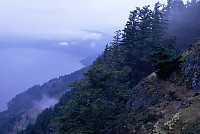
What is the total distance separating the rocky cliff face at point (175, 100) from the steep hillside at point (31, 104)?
91.0 m

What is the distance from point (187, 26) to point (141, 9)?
26.1 m

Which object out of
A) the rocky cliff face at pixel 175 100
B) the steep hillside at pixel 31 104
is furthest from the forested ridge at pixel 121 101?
the steep hillside at pixel 31 104

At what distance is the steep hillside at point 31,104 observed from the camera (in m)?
98.0

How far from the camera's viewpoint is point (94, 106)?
29.0ft

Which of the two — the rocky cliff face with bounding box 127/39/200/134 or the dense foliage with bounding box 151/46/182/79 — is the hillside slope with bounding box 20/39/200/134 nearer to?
the rocky cliff face with bounding box 127/39/200/134

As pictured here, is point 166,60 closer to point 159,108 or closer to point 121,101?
point 159,108

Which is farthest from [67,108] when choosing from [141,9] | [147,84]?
[141,9]

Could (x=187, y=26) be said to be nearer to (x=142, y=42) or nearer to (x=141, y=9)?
(x=141, y=9)

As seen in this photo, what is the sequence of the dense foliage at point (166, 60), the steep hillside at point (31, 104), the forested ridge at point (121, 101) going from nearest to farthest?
the forested ridge at point (121, 101) < the dense foliage at point (166, 60) < the steep hillside at point (31, 104)

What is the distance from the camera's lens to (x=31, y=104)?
14538 cm

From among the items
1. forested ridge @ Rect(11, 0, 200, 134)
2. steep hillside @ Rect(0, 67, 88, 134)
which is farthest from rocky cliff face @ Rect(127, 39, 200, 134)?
steep hillside @ Rect(0, 67, 88, 134)

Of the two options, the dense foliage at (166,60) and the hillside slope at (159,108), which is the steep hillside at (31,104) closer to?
the dense foliage at (166,60)

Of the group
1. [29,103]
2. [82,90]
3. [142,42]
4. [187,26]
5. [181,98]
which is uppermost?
[187,26]

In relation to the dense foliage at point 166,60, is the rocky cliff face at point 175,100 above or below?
below
